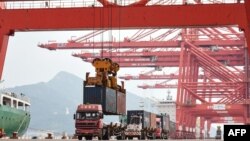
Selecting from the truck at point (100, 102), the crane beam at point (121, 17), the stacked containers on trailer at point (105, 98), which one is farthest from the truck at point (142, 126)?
the crane beam at point (121, 17)

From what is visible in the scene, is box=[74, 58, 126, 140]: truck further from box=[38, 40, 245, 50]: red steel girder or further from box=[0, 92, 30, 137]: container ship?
box=[38, 40, 245, 50]: red steel girder

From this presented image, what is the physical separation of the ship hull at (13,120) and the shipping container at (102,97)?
11.6 meters

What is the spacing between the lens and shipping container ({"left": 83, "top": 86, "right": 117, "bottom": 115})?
24844 millimetres

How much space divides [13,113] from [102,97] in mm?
15887

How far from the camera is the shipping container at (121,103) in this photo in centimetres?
2713

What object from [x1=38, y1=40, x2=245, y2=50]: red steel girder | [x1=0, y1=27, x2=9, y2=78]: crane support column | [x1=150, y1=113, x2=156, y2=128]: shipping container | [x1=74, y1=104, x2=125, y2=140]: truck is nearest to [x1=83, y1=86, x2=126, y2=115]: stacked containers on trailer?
[x1=74, y1=104, x2=125, y2=140]: truck

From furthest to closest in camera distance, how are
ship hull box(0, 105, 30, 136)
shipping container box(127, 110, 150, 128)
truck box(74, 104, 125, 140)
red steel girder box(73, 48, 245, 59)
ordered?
red steel girder box(73, 48, 245, 59) → ship hull box(0, 105, 30, 136) → shipping container box(127, 110, 150, 128) → truck box(74, 104, 125, 140)

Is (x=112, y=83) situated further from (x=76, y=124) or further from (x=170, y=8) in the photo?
(x=170, y=8)

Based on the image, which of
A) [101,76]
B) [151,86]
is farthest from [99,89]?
[151,86]

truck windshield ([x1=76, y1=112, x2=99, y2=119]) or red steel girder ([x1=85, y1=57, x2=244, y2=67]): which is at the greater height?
red steel girder ([x1=85, y1=57, x2=244, y2=67])

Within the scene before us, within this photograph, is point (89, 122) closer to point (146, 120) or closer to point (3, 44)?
point (3, 44)

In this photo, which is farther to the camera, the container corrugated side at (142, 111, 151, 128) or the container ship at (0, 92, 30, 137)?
the container ship at (0, 92, 30, 137)

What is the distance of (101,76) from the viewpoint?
80.3ft

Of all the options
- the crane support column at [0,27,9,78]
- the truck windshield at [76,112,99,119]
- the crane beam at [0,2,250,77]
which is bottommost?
the truck windshield at [76,112,99,119]
